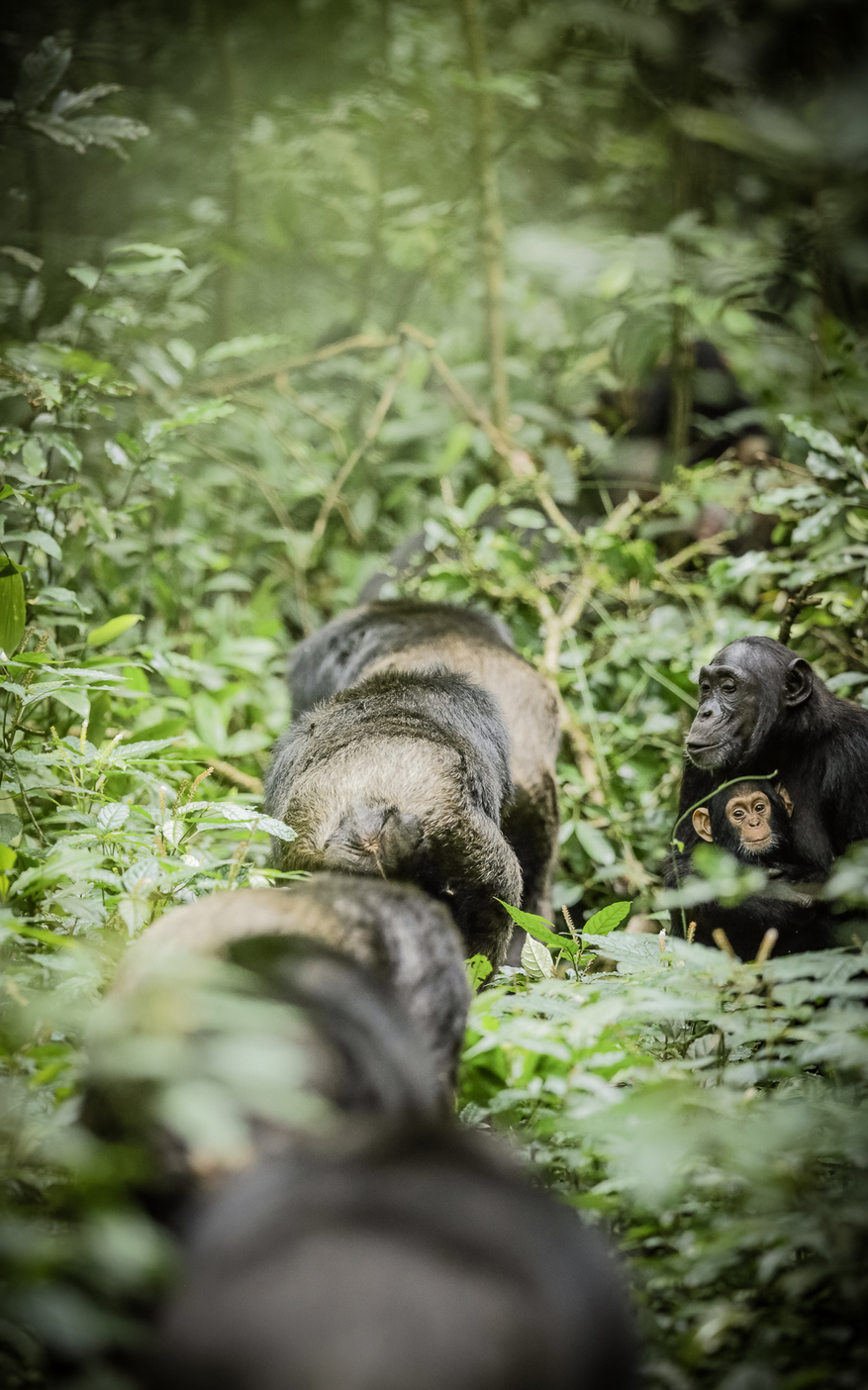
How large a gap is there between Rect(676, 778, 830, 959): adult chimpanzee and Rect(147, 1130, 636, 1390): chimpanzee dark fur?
203cm

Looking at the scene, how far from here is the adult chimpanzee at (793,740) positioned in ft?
10.9

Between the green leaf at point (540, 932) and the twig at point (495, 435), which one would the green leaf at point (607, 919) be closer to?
the green leaf at point (540, 932)

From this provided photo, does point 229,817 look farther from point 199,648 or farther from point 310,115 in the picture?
point 310,115

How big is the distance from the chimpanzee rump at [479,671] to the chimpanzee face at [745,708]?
68cm

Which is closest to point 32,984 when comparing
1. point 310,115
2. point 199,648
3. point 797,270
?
point 199,648

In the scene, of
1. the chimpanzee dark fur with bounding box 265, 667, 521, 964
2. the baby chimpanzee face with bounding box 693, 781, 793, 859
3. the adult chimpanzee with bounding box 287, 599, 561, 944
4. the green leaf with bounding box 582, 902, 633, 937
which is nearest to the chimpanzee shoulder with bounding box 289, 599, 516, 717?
the adult chimpanzee with bounding box 287, 599, 561, 944

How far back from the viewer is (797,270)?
5.92 m

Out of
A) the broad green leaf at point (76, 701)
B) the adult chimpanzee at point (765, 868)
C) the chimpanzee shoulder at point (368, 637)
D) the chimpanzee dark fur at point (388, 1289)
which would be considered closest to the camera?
the chimpanzee dark fur at point (388, 1289)

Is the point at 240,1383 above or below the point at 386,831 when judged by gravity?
above

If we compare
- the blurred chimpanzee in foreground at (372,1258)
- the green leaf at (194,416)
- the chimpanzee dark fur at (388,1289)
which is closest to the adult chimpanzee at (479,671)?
the green leaf at (194,416)

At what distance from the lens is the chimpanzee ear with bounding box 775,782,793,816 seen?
3.41 metres

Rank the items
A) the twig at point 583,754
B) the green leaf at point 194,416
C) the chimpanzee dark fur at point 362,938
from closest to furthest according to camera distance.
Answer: the chimpanzee dark fur at point 362,938, the green leaf at point 194,416, the twig at point 583,754

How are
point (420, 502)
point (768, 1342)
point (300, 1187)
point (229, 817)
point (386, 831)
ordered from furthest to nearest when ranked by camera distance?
point (420, 502) → point (386, 831) → point (229, 817) → point (768, 1342) → point (300, 1187)

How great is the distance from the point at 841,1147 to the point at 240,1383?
1.05m
